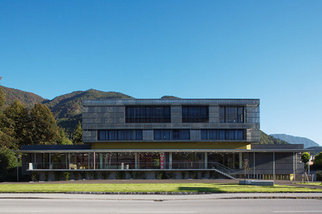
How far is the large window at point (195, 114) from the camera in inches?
1503

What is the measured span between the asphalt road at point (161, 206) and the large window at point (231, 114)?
2100 centimetres

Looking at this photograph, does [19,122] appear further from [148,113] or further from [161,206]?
[161,206]

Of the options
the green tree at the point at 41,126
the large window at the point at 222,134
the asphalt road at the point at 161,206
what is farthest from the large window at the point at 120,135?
the green tree at the point at 41,126

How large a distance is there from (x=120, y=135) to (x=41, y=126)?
111ft

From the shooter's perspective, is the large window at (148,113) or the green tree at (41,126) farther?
the green tree at (41,126)

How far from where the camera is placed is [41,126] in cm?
6381

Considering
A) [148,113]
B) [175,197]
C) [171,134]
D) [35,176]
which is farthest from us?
[148,113]

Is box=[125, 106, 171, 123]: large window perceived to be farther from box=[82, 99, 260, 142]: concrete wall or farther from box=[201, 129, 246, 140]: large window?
box=[201, 129, 246, 140]: large window

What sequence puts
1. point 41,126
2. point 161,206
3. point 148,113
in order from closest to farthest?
point 161,206, point 148,113, point 41,126

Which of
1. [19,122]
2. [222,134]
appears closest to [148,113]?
[222,134]

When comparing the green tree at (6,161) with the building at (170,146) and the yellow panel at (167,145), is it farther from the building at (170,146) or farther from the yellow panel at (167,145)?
the yellow panel at (167,145)

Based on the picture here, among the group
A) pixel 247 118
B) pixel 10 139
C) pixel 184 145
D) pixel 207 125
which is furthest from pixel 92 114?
pixel 10 139

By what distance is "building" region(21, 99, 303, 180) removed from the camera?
3469cm

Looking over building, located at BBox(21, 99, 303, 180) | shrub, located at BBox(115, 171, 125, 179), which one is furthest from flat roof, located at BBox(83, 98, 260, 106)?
shrub, located at BBox(115, 171, 125, 179)
